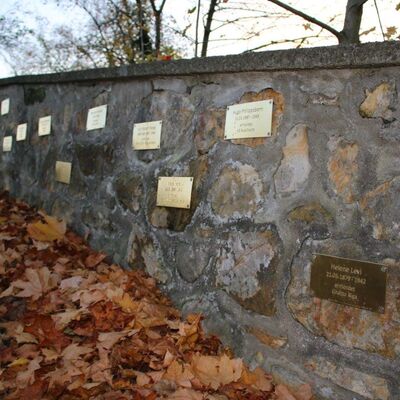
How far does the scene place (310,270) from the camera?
6.71 feet

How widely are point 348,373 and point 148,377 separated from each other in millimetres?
875

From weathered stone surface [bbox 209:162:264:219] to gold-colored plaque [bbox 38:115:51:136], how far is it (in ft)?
7.99

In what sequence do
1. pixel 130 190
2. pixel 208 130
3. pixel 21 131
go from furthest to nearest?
pixel 21 131 → pixel 130 190 → pixel 208 130

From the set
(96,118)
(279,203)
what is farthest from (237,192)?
(96,118)

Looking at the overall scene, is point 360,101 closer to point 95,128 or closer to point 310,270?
point 310,270

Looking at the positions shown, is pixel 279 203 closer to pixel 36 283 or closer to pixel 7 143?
pixel 36 283

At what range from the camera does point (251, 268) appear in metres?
2.29

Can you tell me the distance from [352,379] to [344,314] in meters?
0.28

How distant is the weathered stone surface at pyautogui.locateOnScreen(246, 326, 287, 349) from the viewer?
84.3 inches

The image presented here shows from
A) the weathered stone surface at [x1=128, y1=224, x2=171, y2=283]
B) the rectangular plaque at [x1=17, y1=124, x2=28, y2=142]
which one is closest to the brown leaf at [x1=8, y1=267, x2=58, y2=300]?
the weathered stone surface at [x1=128, y1=224, x2=171, y2=283]

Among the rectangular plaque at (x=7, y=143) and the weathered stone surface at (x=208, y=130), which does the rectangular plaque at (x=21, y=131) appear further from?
the weathered stone surface at (x=208, y=130)

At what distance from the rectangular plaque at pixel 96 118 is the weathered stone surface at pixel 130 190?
565 mm

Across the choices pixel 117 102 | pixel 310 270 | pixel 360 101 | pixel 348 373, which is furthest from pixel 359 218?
pixel 117 102

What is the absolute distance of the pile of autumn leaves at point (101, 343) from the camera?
1901 mm
